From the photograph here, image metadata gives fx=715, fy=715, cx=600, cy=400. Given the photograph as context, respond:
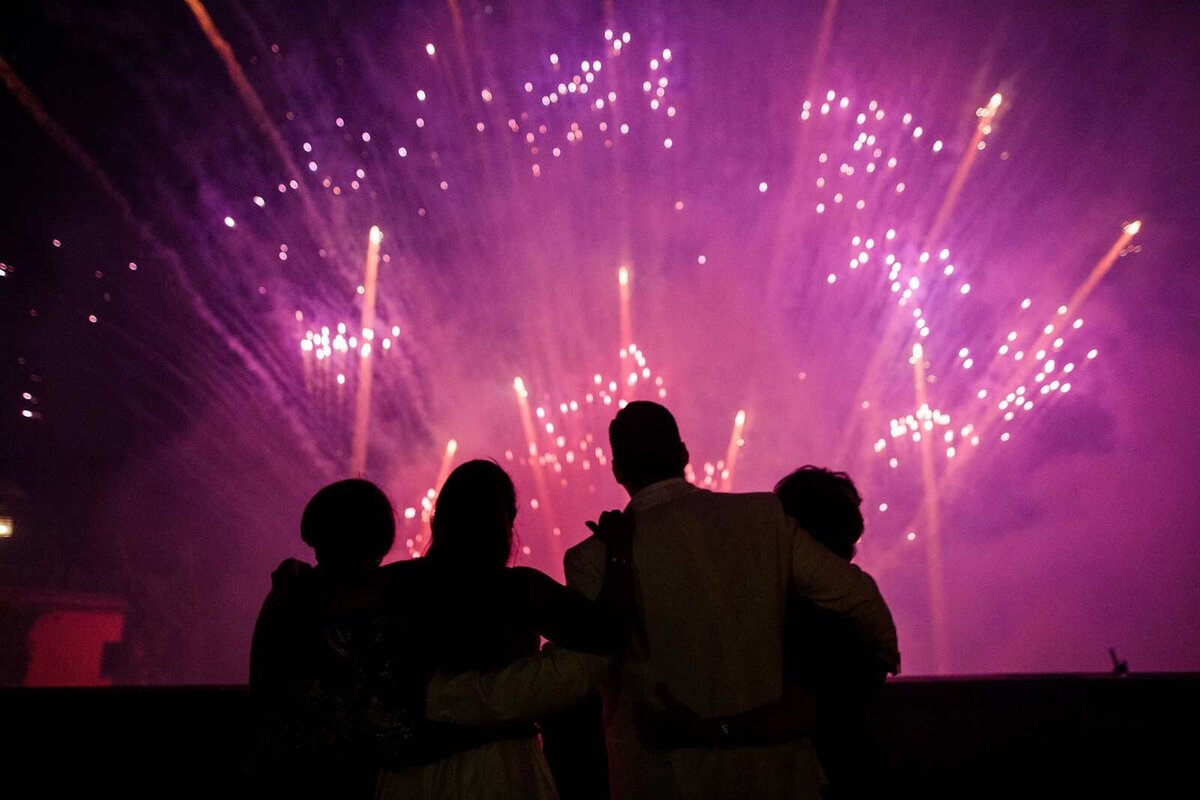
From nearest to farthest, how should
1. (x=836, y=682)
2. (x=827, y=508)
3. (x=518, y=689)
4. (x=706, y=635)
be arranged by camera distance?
(x=518, y=689)
(x=706, y=635)
(x=836, y=682)
(x=827, y=508)

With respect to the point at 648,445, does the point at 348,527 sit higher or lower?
lower

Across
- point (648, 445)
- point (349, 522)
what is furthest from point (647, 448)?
point (349, 522)

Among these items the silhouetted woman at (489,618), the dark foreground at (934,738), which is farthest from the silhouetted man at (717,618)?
the dark foreground at (934,738)

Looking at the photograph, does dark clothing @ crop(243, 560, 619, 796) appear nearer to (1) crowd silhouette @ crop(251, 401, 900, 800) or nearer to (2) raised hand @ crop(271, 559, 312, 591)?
(1) crowd silhouette @ crop(251, 401, 900, 800)

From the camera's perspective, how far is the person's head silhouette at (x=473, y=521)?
2.22 metres

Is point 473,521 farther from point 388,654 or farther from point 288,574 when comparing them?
point 288,574

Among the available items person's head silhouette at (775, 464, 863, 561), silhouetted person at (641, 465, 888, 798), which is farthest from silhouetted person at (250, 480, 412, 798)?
person's head silhouette at (775, 464, 863, 561)

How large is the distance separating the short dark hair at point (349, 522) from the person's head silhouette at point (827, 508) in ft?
4.80

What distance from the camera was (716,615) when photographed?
2.16m

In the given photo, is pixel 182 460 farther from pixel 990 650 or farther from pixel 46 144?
pixel 990 650

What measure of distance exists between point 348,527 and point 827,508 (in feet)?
5.72

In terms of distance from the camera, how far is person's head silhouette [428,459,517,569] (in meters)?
2.22

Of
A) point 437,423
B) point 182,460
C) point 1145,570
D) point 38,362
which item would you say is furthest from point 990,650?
point 38,362

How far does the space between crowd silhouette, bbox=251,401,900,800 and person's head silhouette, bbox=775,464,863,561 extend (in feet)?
Answer: 1.31
